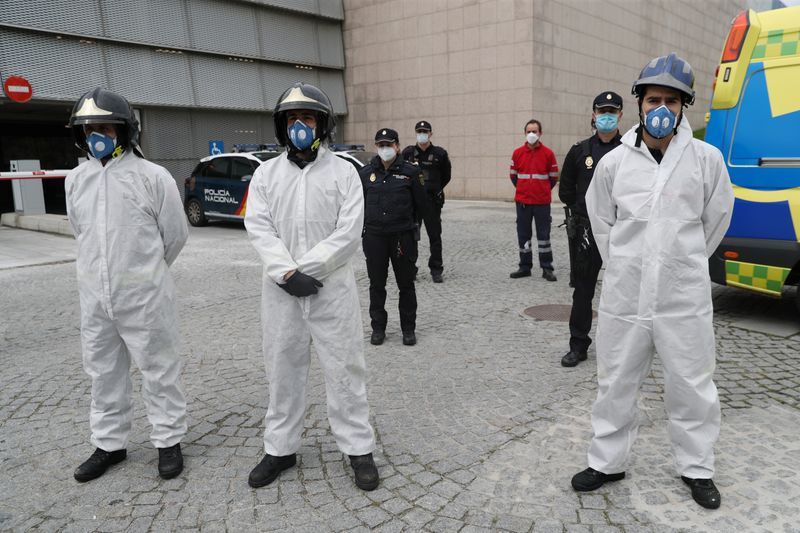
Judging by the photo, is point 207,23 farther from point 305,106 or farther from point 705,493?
point 705,493

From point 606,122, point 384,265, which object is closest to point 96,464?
point 384,265

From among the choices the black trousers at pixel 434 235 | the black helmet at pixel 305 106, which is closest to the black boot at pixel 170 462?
the black helmet at pixel 305 106

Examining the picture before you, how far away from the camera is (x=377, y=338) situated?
5664mm

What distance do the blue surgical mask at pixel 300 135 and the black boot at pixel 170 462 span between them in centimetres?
176

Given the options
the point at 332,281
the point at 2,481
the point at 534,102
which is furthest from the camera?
the point at 534,102

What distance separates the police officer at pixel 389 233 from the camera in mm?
5680

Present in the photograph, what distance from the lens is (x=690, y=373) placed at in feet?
9.55

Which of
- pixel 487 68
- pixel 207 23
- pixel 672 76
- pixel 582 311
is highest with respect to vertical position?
pixel 207 23

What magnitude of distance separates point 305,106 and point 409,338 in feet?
9.54

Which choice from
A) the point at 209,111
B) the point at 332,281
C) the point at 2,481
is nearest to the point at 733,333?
the point at 332,281

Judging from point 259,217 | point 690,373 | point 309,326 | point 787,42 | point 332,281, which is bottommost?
point 690,373

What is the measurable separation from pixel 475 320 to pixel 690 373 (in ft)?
11.4

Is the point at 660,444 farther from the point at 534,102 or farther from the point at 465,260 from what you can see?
the point at 534,102

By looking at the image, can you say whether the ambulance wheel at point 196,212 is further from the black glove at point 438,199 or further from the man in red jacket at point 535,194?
the man in red jacket at point 535,194
